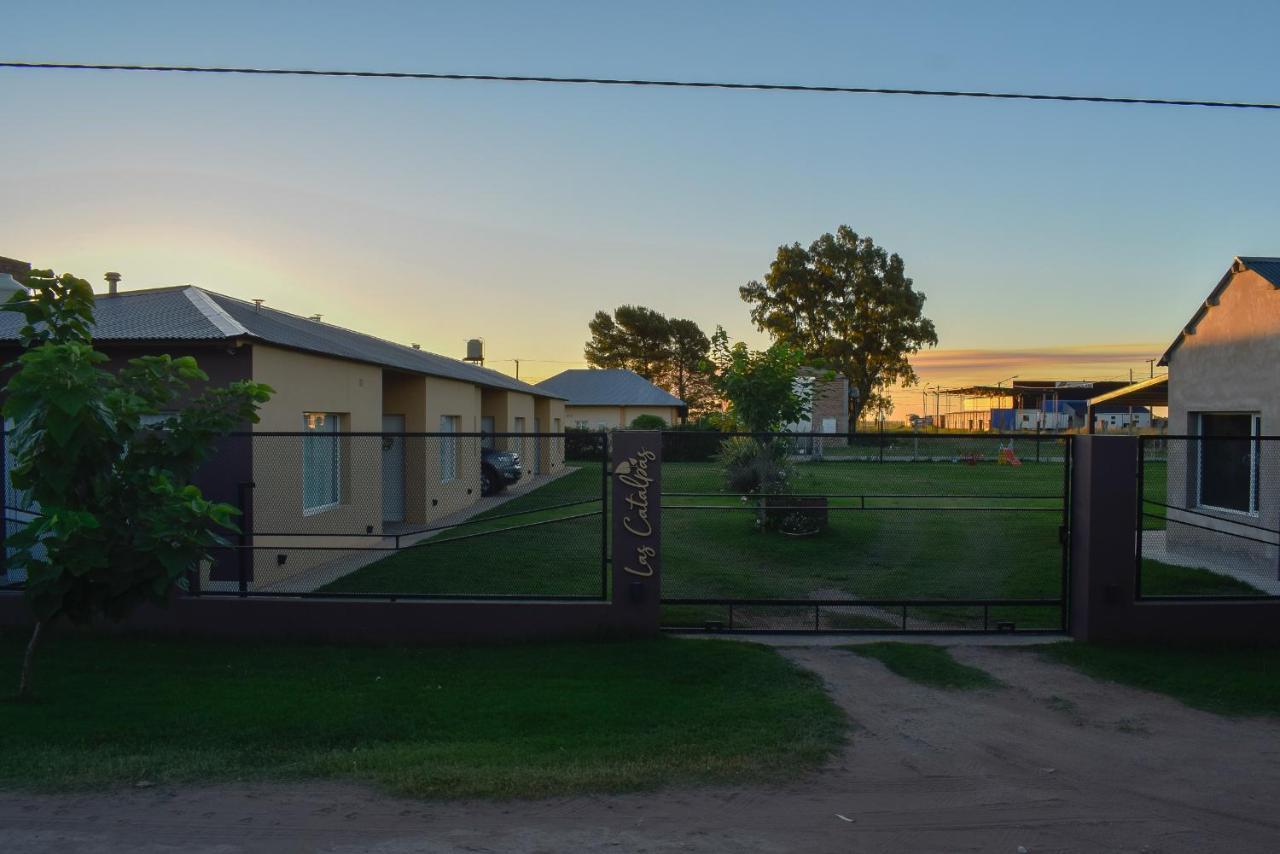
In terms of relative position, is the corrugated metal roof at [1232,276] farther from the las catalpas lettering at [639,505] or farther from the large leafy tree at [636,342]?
the large leafy tree at [636,342]

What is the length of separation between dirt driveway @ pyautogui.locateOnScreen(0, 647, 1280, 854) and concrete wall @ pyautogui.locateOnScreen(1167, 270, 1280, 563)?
695 centimetres

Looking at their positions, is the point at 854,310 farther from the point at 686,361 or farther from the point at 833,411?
the point at 686,361

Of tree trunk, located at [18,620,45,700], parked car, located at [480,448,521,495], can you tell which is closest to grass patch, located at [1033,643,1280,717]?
tree trunk, located at [18,620,45,700]

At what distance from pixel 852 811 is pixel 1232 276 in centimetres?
1185

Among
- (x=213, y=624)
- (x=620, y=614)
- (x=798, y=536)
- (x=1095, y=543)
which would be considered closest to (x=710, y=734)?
(x=620, y=614)

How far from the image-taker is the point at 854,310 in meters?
53.5

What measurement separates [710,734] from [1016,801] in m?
1.95

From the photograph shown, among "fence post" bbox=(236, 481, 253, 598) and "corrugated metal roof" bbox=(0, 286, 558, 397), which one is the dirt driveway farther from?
"corrugated metal roof" bbox=(0, 286, 558, 397)

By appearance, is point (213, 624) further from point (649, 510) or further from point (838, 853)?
point (838, 853)

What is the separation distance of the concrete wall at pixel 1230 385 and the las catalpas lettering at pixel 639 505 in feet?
25.7

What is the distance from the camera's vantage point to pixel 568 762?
5660 mm

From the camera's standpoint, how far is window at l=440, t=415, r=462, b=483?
1928cm

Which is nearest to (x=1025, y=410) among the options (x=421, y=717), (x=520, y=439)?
(x=520, y=439)

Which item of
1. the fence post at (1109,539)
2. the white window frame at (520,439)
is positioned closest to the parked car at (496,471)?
the white window frame at (520,439)
